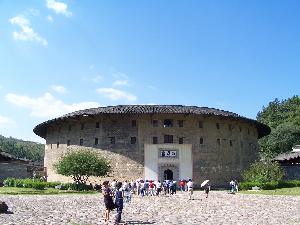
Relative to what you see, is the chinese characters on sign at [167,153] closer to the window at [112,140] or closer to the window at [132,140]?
the window at [132,140]

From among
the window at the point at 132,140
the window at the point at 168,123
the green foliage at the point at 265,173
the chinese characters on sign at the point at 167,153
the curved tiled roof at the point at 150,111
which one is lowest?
the green foliage at the point at 265,173

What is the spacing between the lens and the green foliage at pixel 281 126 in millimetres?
61125

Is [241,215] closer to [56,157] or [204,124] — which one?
[204,124]

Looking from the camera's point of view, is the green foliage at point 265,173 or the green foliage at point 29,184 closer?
the green foliage at point 265,173

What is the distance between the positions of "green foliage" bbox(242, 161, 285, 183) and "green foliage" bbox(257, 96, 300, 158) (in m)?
23.2

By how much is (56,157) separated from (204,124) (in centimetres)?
1490

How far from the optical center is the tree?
32562 millimetres

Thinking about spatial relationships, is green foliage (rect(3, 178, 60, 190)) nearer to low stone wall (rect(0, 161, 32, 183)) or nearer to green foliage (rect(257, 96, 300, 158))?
low stone wall (rect(0, 161, 32, 183))

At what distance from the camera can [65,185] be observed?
33.0m

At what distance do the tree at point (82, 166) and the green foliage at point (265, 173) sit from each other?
473 inches

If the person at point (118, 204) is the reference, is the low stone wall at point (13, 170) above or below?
above

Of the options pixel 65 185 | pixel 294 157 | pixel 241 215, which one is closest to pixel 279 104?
pixel 294 157

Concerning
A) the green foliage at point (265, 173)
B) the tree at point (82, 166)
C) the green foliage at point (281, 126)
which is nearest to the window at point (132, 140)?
the tree at point (82, 166)

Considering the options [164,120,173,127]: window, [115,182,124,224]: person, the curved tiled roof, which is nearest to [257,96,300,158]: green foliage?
the curved tiled roof
